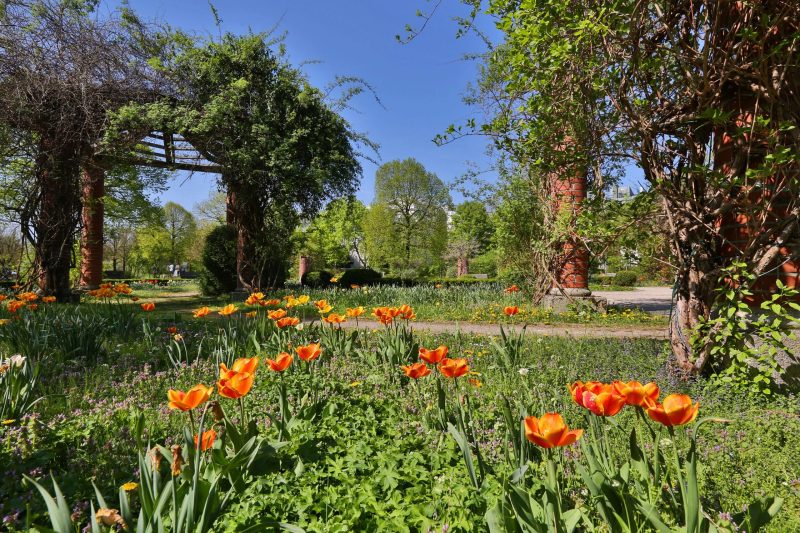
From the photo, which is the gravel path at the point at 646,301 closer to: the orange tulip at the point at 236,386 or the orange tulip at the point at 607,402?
the orange tulip at the point at 607,402

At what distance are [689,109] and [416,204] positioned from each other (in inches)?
970

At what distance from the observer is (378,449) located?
7.14 ft

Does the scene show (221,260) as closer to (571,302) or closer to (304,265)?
(571,302)

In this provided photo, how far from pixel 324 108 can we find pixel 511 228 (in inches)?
252

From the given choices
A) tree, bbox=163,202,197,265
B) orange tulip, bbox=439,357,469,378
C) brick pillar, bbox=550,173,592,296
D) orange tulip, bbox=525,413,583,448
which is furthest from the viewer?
tree, bbox=163,202,197,265

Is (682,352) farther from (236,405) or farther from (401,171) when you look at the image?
(401,171)

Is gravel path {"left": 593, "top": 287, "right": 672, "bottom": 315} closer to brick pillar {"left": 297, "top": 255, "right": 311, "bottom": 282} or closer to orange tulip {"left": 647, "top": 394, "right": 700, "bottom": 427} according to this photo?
orange tulip {"left": 647, "top": 394, "right": 700, "bottom": 427}

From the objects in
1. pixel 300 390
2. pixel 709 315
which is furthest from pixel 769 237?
pixel 300 390

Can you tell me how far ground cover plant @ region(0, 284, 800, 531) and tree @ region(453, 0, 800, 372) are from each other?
A: 50.5 inches

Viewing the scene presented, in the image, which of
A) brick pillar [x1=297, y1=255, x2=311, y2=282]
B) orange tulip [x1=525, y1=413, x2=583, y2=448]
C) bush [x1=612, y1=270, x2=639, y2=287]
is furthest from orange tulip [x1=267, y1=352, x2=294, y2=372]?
bush [x1=612, y1=270, x2=639, y2=287]

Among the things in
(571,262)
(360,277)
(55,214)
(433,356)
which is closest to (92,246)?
(55,214)

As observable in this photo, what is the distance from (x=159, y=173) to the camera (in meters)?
13.4

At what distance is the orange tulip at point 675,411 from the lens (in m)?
1.24

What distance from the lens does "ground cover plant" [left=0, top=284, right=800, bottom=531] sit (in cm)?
134
